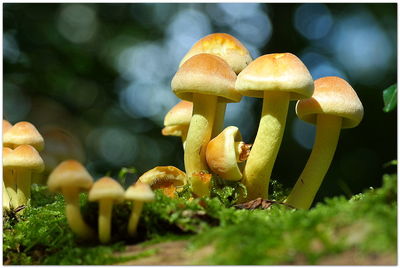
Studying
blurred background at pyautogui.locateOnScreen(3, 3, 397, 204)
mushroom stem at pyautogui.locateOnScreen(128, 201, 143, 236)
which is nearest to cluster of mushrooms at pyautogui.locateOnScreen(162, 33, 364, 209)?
mushroom stem at pyautogui.locateOnScreen(128, 201, 143, 236)

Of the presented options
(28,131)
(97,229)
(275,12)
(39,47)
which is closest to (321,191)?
(275,12)

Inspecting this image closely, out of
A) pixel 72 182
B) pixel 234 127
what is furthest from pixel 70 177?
pixel 234 127

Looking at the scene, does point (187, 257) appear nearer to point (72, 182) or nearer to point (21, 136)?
point (72, 182)

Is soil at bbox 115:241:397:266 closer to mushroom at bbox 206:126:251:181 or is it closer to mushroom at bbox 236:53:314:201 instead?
mushroom at bbox 206:126:251:181

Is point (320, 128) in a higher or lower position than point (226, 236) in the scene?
higher

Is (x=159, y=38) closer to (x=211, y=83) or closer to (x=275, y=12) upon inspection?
(x=275, y=12)

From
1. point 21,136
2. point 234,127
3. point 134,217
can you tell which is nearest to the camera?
point 134,217
